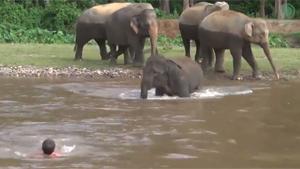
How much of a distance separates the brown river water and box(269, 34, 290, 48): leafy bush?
1310 cm

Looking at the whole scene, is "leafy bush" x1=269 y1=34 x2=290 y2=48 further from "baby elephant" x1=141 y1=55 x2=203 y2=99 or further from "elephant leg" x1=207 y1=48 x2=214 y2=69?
"baby elephant" x1=141 y1=55 x2=203 y2=99

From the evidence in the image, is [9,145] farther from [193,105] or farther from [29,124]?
[193,105]

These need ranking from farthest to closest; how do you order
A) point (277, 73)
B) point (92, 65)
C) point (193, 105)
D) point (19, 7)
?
point (19, 7) < point (92, 65) < point (277, 73) < point (193, 105)

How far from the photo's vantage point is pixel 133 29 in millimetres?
20984

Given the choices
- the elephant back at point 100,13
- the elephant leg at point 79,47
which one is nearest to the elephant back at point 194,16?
the elephant back at point 100,13

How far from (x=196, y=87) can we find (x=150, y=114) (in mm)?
3471

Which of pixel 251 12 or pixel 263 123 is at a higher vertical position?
pixel 263 123

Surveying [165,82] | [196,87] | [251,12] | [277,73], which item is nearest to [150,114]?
[165,82]

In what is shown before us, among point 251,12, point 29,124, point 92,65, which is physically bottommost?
point 251,12

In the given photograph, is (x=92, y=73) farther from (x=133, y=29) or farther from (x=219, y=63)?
(x=219, y=63)

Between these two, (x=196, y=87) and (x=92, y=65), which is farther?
(x=92, y=65)

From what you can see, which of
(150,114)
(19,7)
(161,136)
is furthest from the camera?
(19,7)

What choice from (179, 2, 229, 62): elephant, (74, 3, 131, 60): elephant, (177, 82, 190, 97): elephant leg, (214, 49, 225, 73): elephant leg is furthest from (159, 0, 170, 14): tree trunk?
(177, 82, 190, 97): elephant leg

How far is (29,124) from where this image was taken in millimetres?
12117
